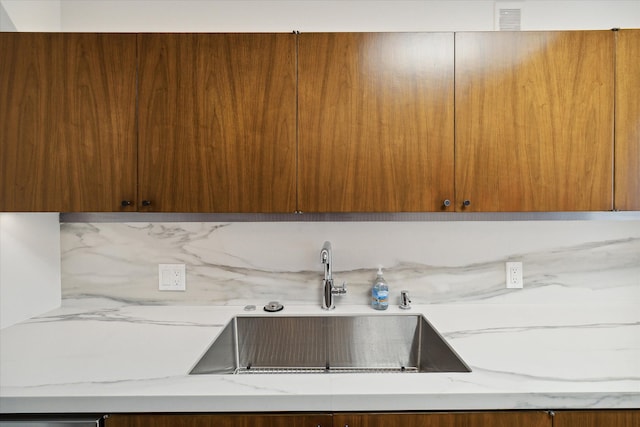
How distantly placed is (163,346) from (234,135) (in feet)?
2.67

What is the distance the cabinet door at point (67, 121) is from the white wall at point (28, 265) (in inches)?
6.6

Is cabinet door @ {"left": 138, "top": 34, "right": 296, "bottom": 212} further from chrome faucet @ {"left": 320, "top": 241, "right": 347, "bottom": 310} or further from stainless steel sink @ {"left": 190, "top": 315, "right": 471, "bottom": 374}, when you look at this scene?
stainless steel sink @ {"left": 190, "top": 315, "right": 471, "bottom": 374}

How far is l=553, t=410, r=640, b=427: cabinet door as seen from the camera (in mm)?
991

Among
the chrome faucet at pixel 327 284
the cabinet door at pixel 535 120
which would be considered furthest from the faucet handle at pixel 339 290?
the cabinet door at pixel 535 120

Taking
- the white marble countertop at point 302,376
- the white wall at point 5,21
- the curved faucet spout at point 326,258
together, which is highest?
the white wall at point 5,21

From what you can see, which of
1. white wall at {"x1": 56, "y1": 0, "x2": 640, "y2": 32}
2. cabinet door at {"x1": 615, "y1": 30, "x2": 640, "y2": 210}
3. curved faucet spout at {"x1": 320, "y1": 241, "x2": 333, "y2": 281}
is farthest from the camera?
white wall at {"x1": 56, "y1": 0, "x2": 640, "y2": 32}

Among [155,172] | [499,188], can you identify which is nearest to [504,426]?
[499,188]

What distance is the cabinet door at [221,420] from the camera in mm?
986

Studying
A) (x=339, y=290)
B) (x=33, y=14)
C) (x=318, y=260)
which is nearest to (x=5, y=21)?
(x=33, y=14)

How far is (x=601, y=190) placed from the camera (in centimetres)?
136

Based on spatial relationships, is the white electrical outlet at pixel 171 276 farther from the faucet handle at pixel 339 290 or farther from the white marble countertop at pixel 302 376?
the faucet handle at pixel 339 290

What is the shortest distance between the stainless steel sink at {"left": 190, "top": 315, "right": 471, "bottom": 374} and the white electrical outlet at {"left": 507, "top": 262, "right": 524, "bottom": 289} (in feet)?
1.65

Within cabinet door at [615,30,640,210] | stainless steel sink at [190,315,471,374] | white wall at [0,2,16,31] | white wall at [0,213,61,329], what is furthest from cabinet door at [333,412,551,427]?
white wall at [0,2,16,31]

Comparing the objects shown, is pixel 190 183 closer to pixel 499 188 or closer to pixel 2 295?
pixel 2 295
